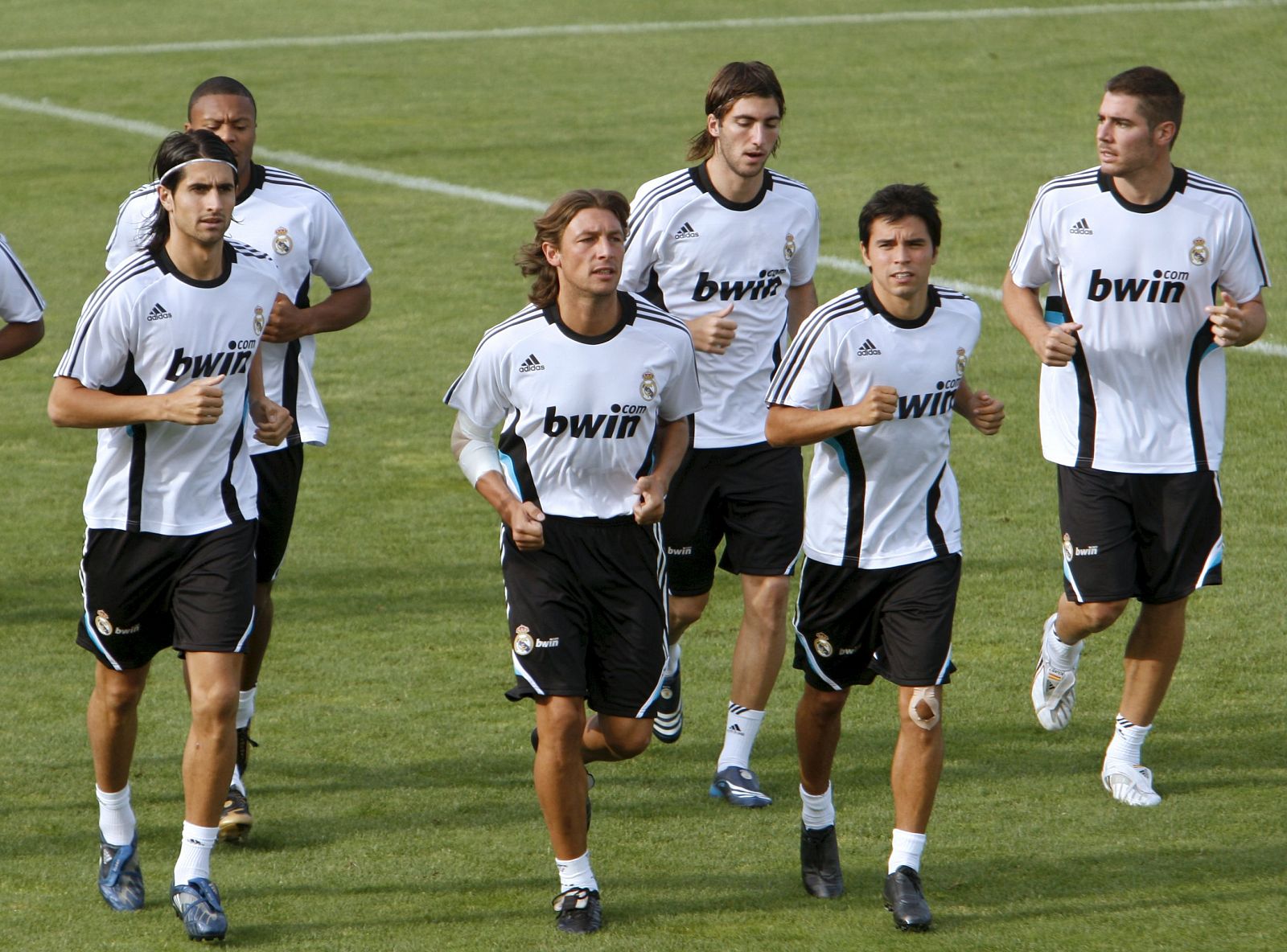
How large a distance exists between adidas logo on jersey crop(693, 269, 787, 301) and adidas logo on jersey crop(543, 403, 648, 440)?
1.46 meters

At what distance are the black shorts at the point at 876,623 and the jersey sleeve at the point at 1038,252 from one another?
5.15 feet

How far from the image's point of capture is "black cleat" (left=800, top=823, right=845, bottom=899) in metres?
5.98

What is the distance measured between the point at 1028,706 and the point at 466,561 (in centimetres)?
326

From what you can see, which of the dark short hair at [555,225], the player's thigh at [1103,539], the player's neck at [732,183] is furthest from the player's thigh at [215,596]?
the player's thigh at [1103,539]

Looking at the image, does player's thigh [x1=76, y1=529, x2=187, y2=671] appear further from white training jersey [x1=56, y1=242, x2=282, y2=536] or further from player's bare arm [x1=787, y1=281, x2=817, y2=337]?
player's bare arm [x1=787, y1=281, x2=817, y2=337]

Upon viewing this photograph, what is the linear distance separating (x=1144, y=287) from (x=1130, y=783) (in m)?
1.78

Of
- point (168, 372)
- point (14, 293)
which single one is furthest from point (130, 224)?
point (168, 372)

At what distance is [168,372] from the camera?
5.69 m

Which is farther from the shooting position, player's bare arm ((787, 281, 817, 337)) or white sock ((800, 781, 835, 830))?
player's bare arm ((787, 281, 817, 337))

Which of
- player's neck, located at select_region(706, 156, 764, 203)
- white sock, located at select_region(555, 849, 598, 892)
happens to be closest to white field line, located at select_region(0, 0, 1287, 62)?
player's neck, located at select_region(706, 156, 764, 203)

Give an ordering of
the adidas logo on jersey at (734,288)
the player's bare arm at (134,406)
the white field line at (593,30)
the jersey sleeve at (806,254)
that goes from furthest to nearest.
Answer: the white field line at (593,30) < the jersey sleeve at (806,254) < the adidas logo on jersey at (734,288) < the player's bare arm at (134,406)

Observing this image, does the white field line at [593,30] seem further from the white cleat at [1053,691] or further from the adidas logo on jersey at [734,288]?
the white cleat at [1053,691]

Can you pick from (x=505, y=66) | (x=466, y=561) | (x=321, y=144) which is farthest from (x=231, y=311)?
(x=505, y=66)

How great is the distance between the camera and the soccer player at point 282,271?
6590 millimetres
